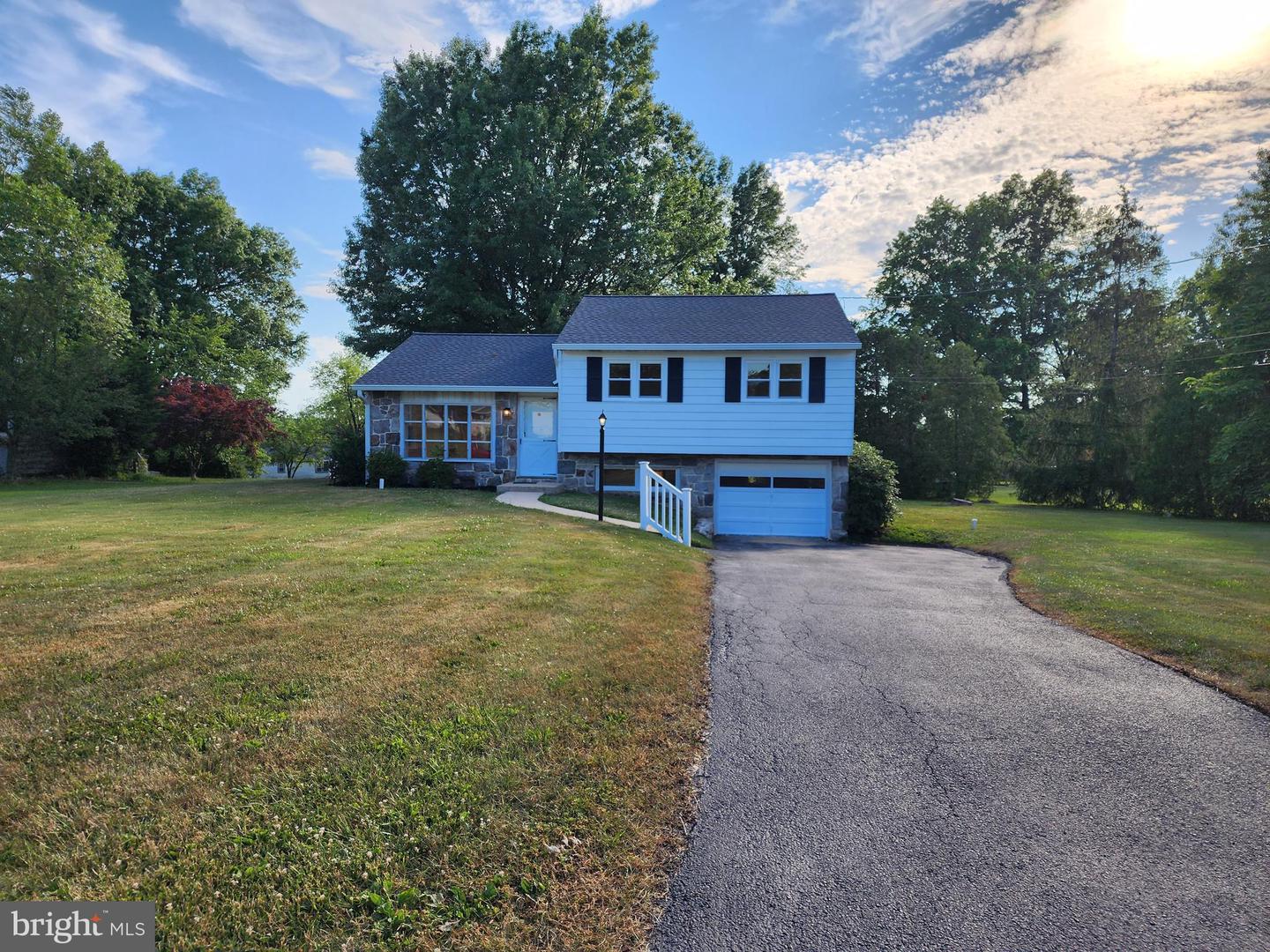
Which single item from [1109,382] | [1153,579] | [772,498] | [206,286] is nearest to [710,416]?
[772,498]

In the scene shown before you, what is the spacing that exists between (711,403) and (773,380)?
1.89 metres

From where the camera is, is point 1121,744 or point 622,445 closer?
point 1121,744

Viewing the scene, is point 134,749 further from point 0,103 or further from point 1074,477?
point 0,103

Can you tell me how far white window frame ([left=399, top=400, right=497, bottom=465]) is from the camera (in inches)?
715

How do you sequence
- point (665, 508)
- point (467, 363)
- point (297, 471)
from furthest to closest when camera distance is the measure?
1. point (297, 471)
2. point (467, 363)
3. point (665, 508)

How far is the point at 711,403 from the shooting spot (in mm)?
16047

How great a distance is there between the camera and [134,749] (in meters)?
2.94

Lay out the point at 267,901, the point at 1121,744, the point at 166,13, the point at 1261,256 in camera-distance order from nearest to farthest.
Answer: the point at 267,901 < the point at 1121,744 < the point at 166,13 < the point at 1261,256

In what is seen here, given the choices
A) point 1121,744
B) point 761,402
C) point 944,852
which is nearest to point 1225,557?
point 761,402

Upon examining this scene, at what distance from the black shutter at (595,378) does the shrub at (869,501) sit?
7.54 metres

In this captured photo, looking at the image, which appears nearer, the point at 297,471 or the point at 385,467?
the point at 385,467

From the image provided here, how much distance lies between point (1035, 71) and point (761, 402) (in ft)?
30.0

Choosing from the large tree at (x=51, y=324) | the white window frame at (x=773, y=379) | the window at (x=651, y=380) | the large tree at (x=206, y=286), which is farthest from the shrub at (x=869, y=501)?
the large tree at (x=206, y=286)

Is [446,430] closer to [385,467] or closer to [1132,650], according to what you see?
[385,467]
